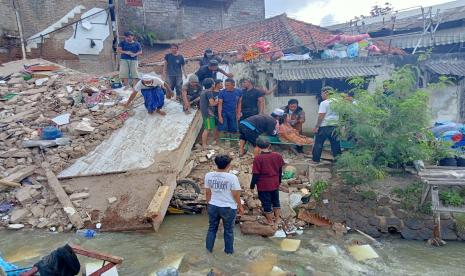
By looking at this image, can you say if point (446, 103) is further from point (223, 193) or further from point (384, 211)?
point (223, 193)

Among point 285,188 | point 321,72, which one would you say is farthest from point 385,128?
point 321,72

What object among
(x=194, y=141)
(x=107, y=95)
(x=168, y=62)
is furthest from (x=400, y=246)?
(x=107, y=95)

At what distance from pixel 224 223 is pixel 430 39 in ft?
42.8

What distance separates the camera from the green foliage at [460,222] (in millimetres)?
5551

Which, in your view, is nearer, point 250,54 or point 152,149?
point 152,149

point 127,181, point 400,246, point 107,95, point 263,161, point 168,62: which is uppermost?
point 168,62

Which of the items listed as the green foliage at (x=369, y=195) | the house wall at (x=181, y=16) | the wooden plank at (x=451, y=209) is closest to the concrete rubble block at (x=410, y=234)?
the wooden plank at (x=451, y=209)

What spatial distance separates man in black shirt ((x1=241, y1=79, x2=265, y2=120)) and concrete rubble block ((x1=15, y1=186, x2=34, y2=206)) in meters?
4.60

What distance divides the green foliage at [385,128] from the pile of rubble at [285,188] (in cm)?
78

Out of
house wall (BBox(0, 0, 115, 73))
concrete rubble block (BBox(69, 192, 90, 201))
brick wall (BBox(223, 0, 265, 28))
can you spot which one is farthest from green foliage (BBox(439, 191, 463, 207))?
brick wall (BBox(223, 0, 265, 28))

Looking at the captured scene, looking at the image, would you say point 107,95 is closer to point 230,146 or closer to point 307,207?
point 230,146

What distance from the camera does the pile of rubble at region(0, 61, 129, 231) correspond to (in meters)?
6.05

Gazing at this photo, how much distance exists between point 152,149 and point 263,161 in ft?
9.84

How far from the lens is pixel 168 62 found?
951 centimetres
